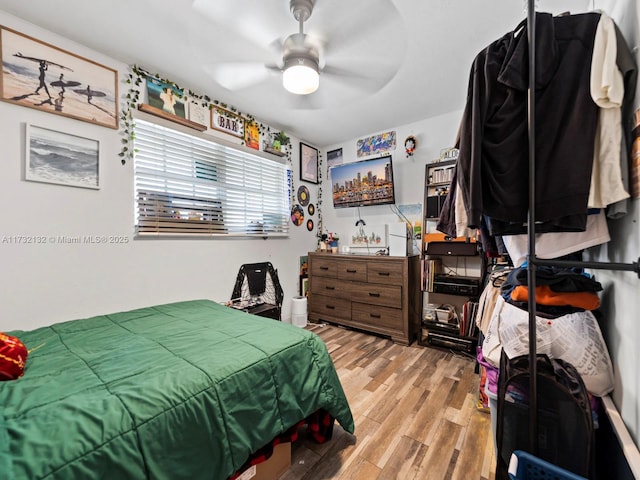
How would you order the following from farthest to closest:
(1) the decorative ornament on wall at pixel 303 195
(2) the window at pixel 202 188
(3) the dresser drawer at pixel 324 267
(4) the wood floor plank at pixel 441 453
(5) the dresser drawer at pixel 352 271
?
(1) the decorative ornament on wall at pixel 303 195 < (3) the dresser drawer at pixel 324 267 < (5) the dresser drawer at pixel 352 271 < (2) the window at pixel 202 188 < (4) the wood floor plank at pixel 441 453

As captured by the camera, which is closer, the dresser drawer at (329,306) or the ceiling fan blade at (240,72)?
the ceiling fan blade at (240,72)

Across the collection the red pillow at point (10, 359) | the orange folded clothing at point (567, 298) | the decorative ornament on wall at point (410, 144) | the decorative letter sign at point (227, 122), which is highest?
the decorative letter sign at point (227, 122)

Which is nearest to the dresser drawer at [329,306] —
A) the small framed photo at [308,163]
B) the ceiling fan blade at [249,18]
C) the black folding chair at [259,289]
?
the black folding chair at [259,289]

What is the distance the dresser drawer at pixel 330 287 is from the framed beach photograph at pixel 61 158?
A: 2459 mm

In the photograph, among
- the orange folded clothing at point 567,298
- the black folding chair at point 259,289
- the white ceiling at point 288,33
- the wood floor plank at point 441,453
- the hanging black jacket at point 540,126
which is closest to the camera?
the hanging black jacket at point 540,126

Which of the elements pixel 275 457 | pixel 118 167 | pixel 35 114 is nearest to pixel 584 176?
pixel 275 457

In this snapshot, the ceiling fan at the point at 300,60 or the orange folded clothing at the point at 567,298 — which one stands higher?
the ceiling fan at the point at 300,60

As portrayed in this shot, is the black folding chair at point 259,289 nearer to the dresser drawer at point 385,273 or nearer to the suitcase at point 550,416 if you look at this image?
the dresser drawer at point 385,273

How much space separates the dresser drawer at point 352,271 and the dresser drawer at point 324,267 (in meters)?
0.08

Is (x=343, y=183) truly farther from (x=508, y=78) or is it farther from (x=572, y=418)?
(x=572, y=418)

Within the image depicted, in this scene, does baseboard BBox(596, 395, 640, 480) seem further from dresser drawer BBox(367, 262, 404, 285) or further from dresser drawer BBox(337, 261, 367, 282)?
dresser drawer BBox(337, 261, 367, 282)

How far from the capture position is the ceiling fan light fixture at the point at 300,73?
60.7 inches

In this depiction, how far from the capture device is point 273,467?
1.26 metres

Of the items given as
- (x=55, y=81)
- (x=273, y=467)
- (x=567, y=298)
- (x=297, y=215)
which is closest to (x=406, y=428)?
(x=273, y=467)
